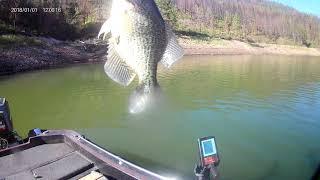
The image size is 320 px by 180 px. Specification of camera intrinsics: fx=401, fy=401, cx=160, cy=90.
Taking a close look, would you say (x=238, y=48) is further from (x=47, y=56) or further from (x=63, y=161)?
(x=63, y=161)

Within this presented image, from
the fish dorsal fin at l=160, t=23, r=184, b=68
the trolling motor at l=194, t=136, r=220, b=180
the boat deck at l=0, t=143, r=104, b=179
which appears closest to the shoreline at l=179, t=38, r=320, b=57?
the boat deck at l=0, t=143, r=104, b=179

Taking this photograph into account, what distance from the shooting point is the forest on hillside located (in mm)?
5189

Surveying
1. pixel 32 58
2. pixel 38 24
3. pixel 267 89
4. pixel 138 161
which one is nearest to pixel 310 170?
pixel 138 161

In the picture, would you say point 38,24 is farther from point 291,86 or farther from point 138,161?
point 138,161

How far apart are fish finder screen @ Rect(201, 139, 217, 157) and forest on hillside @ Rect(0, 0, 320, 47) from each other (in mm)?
1335

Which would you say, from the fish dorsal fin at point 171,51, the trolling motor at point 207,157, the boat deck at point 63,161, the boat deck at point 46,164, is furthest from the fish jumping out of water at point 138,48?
the boat deck at point 46,164

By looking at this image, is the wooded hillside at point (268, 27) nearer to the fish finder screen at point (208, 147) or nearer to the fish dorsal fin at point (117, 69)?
the fish finder screen at point (208, 147)

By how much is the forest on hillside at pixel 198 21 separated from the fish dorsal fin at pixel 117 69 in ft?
0.81

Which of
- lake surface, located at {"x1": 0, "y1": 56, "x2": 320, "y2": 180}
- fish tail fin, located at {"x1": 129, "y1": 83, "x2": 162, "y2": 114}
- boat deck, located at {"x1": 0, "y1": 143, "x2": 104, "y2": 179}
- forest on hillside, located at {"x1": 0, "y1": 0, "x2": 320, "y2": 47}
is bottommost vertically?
lake surface, located at {"x1": 0, "y1": 56, "x2": 320, "y2": 180}

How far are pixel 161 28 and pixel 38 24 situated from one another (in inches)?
1044

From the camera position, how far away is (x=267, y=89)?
20.4 m

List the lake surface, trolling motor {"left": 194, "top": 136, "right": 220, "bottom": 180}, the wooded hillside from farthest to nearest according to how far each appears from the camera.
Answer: the wooded hillside < the lake surface < trolling motor {"left": 194, "top": 136, "right": 220, "bottom": 180}

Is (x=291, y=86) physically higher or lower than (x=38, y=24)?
lower

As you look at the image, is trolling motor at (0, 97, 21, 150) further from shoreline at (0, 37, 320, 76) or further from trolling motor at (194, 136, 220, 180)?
shoreline at (0, 37, 320, 76)
